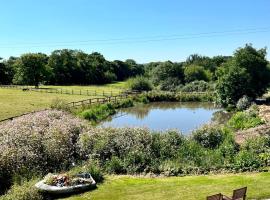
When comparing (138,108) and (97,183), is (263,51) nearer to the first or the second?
(138,108)

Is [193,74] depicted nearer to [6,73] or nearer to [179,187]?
[6,73]

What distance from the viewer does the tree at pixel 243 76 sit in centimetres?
4994

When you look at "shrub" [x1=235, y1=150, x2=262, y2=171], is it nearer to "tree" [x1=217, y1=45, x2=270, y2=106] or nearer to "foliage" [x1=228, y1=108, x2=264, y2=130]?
"foliage" [x1=228, y1=108, x2=264, y2=130]

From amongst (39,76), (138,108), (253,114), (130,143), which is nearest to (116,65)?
(39,76)

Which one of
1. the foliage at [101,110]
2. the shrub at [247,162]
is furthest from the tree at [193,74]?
the shrub at [247,162]

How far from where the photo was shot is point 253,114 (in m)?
36.6

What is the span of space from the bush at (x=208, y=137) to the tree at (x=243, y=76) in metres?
29.3

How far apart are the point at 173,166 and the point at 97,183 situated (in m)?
3.85

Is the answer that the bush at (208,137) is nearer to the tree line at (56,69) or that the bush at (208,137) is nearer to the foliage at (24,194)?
the foliage at (24,194)

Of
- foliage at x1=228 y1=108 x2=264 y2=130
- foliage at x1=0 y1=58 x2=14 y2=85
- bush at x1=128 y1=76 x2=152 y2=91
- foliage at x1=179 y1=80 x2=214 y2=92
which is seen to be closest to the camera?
foliage at x1=228 y1=108 x2=264 y2=130

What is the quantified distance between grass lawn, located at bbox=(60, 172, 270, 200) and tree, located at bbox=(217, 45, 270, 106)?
35.0 metres

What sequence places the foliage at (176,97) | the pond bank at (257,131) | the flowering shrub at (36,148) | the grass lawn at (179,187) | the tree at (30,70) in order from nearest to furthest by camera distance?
the grass lawn at (179,187)
the flowering shrub at (36,148)
the pond bank at (257,131)
the foliage at (176,97)
the tree at (30,70)

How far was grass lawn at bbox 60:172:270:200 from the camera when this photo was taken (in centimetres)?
1386

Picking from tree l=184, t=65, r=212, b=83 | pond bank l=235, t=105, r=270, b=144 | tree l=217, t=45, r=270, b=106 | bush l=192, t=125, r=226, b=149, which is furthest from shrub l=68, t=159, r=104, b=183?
tree l=184, t=65, r=212, b=83
